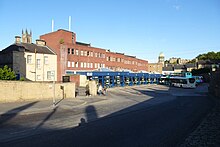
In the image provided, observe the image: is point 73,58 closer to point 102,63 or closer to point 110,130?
point 102,63

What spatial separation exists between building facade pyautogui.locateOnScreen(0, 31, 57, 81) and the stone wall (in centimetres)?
1306

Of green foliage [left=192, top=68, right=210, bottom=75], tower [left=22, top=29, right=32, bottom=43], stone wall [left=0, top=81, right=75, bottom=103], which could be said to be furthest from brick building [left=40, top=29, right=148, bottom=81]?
green foliage [left=192, top=68, right=210, bottom=75]

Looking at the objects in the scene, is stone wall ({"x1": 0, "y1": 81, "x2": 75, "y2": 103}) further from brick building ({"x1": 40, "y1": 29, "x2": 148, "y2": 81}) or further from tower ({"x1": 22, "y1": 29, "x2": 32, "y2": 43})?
tower ({"x1": 22, "y1": 29, "x2": 32, "y2": 43})

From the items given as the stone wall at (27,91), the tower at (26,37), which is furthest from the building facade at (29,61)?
the tower at (26,37)

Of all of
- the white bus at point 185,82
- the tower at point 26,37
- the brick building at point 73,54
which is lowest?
the white bus at point 185,82

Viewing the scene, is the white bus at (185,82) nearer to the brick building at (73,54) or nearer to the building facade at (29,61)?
the brick building at (73,54)

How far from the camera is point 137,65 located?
255ft

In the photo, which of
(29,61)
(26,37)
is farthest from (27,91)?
(26,37)

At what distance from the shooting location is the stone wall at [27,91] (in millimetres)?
16034

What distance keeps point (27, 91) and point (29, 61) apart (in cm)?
2194

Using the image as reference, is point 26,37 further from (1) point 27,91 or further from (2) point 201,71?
(2) point 201,71

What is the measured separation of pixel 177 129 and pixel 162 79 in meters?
56.4

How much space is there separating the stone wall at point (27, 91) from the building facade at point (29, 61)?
13.1 meters

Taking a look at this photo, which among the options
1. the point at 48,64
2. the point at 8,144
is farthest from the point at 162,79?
the point at 8,144
